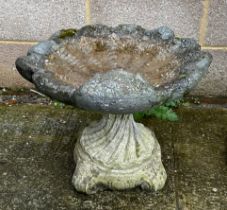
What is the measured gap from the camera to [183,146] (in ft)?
9.62

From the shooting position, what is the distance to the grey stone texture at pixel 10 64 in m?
3.53

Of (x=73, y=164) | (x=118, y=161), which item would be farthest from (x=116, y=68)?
(x=73, y=164)

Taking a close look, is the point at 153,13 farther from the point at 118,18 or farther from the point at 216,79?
the point at 216,79

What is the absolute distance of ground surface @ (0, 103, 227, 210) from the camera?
249 cm

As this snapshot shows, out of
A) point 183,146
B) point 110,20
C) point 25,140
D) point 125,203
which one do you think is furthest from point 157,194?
point 110,20

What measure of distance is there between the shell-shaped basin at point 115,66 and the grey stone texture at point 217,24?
0.82 meters

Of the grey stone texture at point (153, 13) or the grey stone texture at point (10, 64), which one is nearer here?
the grey stone texture at point (153, 13)

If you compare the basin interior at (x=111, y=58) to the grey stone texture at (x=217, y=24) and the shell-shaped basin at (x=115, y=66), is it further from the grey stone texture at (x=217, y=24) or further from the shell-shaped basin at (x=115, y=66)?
the grey stone texture at (x=217, y=24)

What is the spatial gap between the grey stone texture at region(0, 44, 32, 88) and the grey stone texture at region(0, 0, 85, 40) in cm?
8

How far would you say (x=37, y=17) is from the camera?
3.40 metres

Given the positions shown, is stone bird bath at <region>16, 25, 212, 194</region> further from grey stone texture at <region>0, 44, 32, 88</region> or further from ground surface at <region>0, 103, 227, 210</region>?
grey stone texture at <region>0, 44, 32, 88</region>

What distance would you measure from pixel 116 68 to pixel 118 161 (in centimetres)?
53

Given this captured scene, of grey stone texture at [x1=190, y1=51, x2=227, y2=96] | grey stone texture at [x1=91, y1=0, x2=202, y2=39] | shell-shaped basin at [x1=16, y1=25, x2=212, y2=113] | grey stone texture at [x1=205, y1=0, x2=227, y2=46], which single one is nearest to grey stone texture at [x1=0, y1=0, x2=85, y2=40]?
grey stone texture at [x1=91, y1=0, x2=202, y2=39]

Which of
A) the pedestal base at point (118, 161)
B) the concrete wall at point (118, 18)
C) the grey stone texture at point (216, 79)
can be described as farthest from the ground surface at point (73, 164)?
the concrete wall at point (118, 18)
